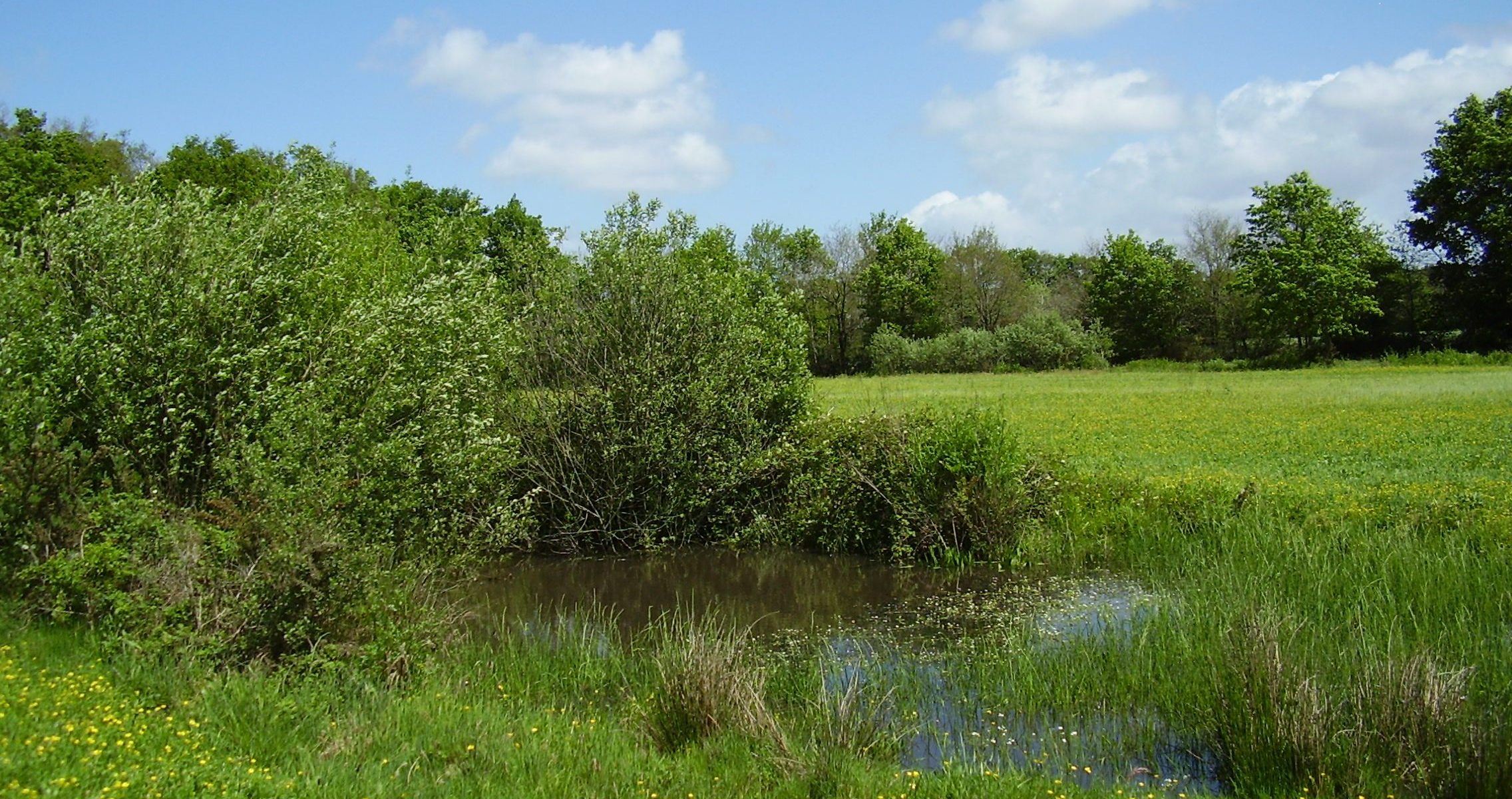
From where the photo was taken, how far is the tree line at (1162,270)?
4378cm

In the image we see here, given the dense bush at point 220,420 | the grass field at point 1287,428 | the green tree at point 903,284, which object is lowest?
the grass field at point 1287,428

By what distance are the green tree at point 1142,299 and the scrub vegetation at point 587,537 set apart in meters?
48.1

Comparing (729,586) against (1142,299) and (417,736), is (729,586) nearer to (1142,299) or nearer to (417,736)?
(417,736)

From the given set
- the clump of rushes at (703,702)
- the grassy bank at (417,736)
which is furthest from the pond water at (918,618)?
the clump of rushes at (703,702)

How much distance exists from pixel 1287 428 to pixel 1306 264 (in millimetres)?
36704

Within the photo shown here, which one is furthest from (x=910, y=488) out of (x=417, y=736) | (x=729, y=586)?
(x=417, y=736)

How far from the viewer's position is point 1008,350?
6044 centimetres

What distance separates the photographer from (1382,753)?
6.66 metres

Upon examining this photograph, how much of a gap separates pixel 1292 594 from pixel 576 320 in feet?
35.3

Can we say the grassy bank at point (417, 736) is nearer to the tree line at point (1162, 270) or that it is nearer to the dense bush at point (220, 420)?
the dense bush at point (220, 420)

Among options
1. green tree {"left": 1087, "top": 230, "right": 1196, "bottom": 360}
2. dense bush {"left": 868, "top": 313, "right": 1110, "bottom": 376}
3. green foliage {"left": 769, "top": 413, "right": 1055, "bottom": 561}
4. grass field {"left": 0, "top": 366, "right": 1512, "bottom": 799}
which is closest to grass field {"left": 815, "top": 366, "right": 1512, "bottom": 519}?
green foliage {"left": 769, "top": 413, "right": 1055, "bottom": 561}

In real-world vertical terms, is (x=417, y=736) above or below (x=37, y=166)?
below

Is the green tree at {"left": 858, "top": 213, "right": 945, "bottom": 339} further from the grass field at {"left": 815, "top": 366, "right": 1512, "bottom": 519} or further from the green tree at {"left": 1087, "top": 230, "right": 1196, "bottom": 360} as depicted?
the grass field at {"left": 815, "top": 366, "right": 1512, "bottom": 519}

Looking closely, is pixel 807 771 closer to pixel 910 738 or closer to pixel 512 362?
pixel 910 738
